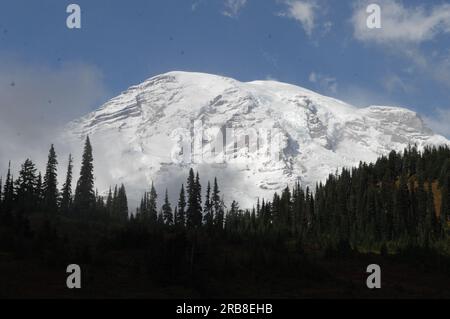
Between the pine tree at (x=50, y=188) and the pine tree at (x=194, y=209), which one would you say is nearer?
the pine tree at (x=50, y=188)

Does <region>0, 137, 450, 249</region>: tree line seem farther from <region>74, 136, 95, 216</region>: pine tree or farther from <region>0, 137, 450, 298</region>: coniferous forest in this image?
<region>0, 137, 450, 298</region>: coniferous forest

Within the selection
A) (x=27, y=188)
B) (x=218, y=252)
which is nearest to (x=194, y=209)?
(x=27, y=188)

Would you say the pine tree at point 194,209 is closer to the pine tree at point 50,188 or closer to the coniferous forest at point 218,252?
the coniferous forest at point 218,252

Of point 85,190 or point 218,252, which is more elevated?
point 85,190

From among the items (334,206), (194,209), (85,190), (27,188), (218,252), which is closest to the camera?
(218,252)

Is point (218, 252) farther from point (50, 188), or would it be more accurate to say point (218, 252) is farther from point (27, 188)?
point (50, 188)

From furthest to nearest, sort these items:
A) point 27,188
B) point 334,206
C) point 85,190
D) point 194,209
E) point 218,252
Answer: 1. point 334,206
2. point 85,190
3. point 194,209
4. point 27,188
5. point 218,252

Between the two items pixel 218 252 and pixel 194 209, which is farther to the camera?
pixel 194 209

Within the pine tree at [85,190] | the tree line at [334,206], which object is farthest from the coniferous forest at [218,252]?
the tree line at [334,206]

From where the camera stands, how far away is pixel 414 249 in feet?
295
